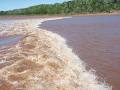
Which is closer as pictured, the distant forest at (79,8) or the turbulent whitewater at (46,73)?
the turbulent whitewater at (46,73)

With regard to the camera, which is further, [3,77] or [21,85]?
[3,77]

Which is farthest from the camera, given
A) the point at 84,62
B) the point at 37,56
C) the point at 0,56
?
the point at 0,56

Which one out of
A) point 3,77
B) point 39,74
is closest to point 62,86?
point 39,74

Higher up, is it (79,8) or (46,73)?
(46,73)

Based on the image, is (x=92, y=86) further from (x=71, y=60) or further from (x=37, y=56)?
(x=37, y=56)

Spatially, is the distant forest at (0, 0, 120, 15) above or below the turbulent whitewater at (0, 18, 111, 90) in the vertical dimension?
below

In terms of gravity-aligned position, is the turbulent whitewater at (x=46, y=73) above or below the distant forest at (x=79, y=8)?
above

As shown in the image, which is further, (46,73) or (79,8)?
(79,8)

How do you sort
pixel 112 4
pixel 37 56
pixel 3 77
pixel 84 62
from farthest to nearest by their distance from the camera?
1. pixel 112 4
2. pixel 37 56
3. pixel 84 62
4. pixel 3 77

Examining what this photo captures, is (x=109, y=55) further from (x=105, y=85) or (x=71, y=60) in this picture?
(x=105, y=85)

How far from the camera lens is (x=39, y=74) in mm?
10531

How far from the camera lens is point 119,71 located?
421 inches

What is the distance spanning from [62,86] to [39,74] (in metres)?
1.68

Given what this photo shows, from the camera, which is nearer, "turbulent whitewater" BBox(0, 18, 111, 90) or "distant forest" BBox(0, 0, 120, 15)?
"turbulent whitewater" BBox(0, 18, 111, 90)
